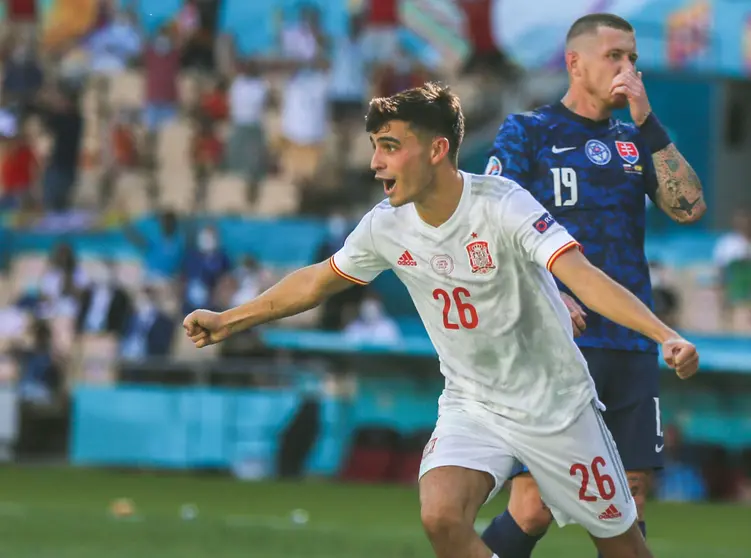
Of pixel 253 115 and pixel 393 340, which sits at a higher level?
pixel 253 115

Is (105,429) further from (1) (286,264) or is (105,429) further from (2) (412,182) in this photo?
(2) (412,182)

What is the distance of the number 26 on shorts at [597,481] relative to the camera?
22.0 feet

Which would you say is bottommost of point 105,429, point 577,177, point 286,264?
point 105,429

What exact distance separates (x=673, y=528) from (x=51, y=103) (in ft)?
41.2

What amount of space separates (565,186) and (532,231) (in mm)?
1214

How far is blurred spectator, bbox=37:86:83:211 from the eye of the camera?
890 inches

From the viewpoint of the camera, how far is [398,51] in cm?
2269

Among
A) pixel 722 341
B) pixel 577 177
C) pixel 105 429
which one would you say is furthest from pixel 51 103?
pixel 577 177

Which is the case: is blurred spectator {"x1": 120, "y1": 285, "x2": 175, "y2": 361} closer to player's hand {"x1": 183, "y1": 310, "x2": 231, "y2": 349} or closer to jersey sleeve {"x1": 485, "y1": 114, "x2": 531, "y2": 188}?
jersey sleeve {"x1": 485, "y1": 114, "x2": 531, "y2": 188}

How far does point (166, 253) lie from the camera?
2019 cm

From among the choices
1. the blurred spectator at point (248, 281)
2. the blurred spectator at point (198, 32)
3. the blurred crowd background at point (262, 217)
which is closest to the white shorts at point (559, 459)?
the blurred crowd background at point (262, 217)

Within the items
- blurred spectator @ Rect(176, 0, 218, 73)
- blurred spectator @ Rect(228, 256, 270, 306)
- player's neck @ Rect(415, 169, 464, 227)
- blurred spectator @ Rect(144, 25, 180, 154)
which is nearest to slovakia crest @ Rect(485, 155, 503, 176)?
player's neck @ Rect(415, 169, 464, 227)

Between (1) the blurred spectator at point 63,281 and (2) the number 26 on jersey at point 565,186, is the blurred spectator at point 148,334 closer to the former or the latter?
(1) the blurred spectator at point 63,281

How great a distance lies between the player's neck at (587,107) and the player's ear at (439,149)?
4.14 ft
